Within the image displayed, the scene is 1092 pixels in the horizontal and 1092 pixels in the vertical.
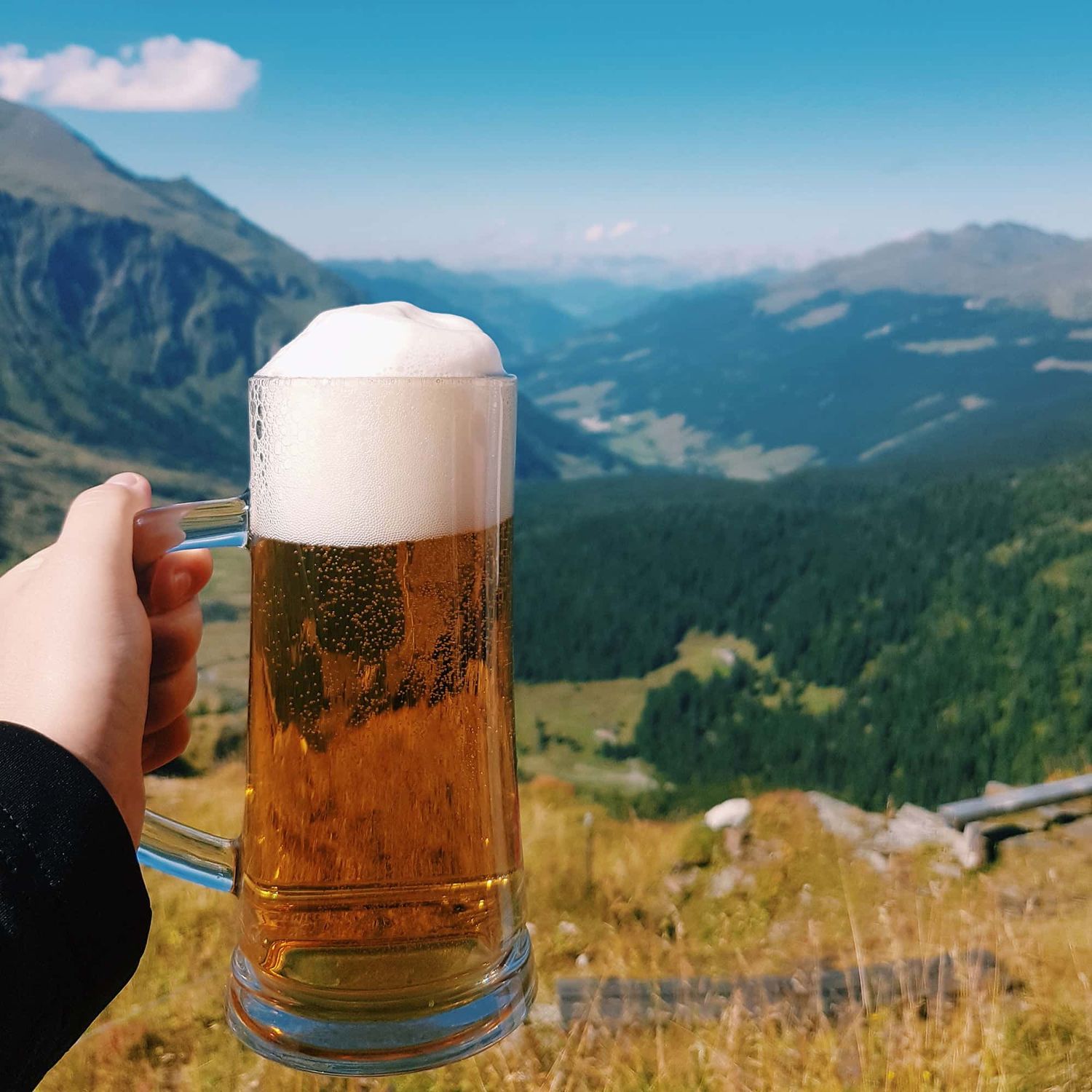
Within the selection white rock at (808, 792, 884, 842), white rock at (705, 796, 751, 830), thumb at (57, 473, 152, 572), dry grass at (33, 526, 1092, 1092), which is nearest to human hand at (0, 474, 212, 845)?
thumb at (57, 473, 152, 572)

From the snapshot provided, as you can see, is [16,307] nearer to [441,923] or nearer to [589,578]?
[589,578]

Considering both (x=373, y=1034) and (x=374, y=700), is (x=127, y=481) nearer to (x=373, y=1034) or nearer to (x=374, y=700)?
(x=374, y=700)

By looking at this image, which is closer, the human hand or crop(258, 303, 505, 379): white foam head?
the human hand

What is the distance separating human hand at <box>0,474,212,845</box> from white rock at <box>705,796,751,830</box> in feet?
13.9

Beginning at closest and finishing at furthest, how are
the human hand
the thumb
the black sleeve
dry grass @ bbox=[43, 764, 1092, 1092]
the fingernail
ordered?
the black sleeve < the human hand < the thumb < the fingernail < dry grass @ bbox=[43, 764, 1092, 1092]

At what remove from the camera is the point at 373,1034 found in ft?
5.11

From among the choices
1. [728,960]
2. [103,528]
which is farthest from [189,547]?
[728,960]

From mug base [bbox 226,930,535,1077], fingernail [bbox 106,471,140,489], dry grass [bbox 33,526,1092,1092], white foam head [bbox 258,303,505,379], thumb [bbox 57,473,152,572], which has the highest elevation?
white foam head [bbox 258,303,505,379]

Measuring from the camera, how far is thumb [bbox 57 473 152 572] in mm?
1508

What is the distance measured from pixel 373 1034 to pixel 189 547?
0.76 metres

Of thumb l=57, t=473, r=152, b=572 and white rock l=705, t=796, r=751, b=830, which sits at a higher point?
thumb l=57, t=473, r=152, b=572

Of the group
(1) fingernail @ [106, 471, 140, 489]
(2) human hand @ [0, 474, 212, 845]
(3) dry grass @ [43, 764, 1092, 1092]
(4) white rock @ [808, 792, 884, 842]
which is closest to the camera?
(2) human hand @ [0, 474, 212, 845]

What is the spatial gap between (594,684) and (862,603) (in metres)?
24.3

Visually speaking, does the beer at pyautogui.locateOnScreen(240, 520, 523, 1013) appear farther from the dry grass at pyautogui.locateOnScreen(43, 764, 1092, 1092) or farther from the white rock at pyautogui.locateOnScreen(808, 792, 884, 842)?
the white rock at pyautogui.locateOnScreen(808, 792, 884, 842)
